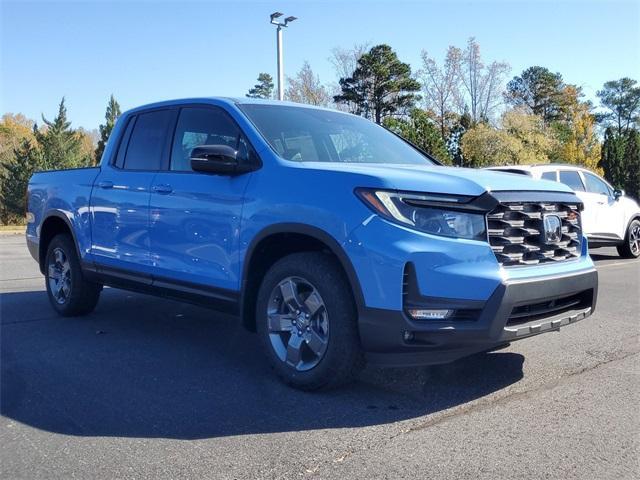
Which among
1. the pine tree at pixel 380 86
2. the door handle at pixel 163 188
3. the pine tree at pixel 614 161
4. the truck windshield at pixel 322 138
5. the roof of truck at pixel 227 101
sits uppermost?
the pine tree at pixel 380 86

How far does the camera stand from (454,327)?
3660mm

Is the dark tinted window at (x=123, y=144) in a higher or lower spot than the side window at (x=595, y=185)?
higher

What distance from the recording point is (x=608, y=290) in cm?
848

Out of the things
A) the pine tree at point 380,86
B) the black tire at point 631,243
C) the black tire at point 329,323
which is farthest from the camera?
the pine tree at point 380,86

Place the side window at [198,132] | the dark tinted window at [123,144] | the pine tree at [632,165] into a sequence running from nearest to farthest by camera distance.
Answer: the side window at [198,132], the dark tinted window at [123,144], the pine tree at [632,165]

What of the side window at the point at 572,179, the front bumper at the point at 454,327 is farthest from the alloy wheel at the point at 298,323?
the side window at the point at 572,179

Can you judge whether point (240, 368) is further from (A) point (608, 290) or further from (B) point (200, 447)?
(A) point (608, 290)

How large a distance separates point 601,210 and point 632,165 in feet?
106

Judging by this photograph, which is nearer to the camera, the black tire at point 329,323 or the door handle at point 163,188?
the black tire at point 329,323

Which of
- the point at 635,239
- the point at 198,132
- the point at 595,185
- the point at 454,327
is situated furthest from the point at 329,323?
the point at 635,239

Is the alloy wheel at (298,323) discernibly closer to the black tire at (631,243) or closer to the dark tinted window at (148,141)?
the dark tinted window at (148,141)

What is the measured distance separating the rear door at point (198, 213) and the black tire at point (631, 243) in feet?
32.8

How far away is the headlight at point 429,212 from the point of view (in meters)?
3.74

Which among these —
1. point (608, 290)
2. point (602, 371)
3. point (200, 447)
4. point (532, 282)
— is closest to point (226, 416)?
point (200, 447)
